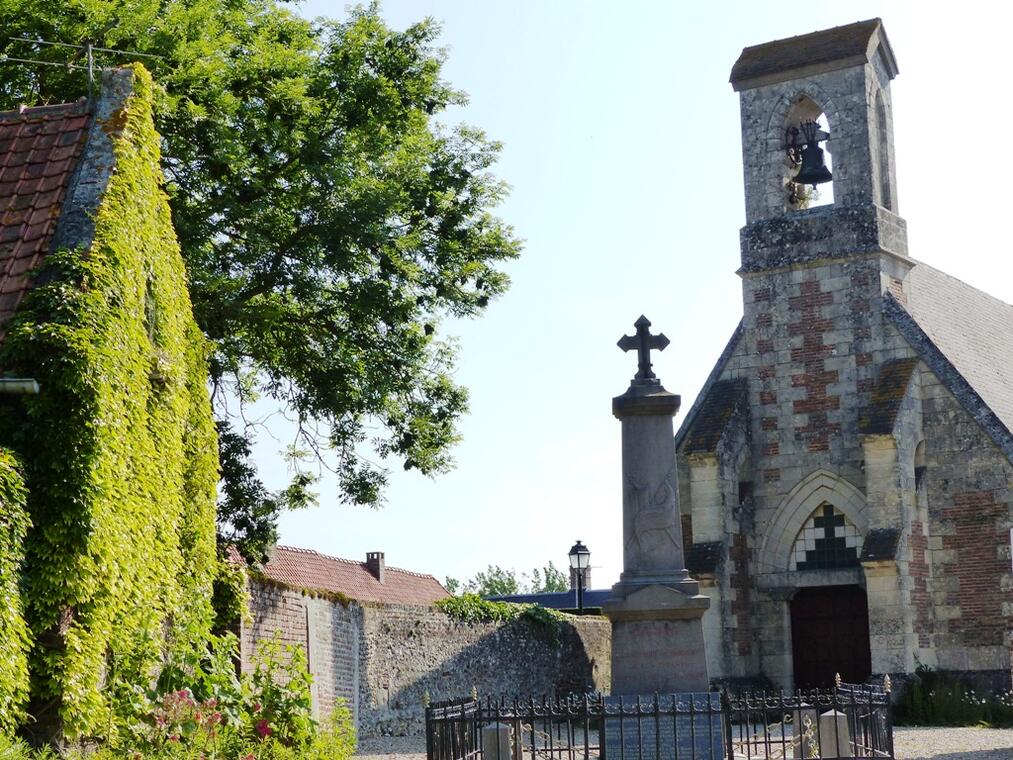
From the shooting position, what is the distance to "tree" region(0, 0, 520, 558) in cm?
1838

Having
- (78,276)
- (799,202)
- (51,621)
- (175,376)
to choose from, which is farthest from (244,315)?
(799,202)

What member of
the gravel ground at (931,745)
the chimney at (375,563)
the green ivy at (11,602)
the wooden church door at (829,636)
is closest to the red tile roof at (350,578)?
the chimney at (375,563)

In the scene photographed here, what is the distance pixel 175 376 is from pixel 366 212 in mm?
5644

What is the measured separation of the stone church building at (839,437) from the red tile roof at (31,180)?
13.8 meters

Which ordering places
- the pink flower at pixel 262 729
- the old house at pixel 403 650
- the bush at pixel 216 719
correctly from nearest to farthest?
the bush at pixel 216 719
the pink flower at pixel 262 729
the old house at pixel 403 650

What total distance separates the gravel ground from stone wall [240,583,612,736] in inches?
31.1

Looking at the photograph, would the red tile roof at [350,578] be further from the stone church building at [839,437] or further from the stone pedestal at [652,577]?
the stone pedestal at [652,577]

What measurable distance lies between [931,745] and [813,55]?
12.8m

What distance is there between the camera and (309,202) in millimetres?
19422

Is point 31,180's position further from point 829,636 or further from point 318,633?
point 829,636

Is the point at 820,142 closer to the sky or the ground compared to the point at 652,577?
closer to the sky

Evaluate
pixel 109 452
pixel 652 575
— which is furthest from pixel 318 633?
pixel 109 452

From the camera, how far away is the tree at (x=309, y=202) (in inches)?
723

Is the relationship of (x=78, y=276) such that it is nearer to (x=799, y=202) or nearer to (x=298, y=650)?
(x=298, y=650)
